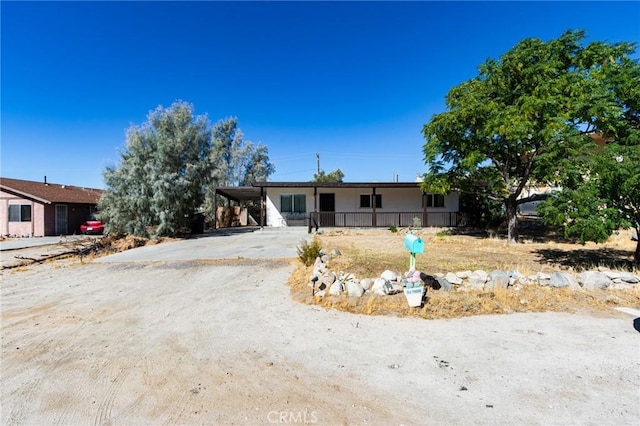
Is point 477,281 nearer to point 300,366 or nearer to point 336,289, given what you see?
point 336,289

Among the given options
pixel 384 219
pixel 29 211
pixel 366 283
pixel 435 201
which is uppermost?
pixel 435 201

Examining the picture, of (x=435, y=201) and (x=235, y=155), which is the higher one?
(x=235, y=155)

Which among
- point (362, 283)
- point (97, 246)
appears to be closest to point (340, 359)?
point (362, 283)

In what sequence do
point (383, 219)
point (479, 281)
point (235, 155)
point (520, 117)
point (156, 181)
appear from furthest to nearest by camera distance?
point (235, 155) → point (383, 219) → point (156, 181) → point (520, 117) → point (479, 281)

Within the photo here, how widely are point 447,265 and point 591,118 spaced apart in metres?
5.49

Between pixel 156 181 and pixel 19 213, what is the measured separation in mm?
12357

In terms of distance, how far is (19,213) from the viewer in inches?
758

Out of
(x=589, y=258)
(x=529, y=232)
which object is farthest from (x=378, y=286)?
(x=529, y=232)

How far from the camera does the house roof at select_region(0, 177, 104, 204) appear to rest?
1909 cm

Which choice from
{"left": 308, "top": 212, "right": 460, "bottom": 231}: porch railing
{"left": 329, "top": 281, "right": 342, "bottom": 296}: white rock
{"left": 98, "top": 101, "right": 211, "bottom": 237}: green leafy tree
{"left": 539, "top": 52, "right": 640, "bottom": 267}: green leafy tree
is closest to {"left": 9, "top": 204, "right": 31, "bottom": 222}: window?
{"left": 98, "top": 101, "right": 211, "bottom": 237}: green leafy tree

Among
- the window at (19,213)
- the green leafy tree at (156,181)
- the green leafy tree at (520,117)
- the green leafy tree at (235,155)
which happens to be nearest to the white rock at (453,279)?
the green leafy tree at (520,117)

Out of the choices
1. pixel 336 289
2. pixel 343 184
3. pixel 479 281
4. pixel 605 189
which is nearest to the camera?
pixel 336 289

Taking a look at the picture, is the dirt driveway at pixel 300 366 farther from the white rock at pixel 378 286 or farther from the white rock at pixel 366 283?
the white rock at pixel 366 283

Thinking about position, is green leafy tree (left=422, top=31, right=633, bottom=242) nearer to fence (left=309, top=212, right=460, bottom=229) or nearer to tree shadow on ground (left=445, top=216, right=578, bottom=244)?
tree shadow on ground (left=445, top=216, right=578, bottom=244)
